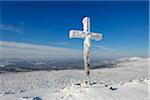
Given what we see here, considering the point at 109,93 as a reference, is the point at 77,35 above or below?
above

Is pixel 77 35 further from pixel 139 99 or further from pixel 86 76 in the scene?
pixel 139 99

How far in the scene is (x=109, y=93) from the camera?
12156 mm

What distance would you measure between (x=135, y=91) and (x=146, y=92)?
21.2 inches

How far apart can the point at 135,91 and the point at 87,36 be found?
3.78 metres

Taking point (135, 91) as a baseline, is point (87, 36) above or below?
above

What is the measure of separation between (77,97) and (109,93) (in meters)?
1.52

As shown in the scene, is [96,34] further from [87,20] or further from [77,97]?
[77,97]

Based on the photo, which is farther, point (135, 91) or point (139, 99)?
point (135, 91)

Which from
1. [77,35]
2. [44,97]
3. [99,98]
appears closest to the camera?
[99,98]

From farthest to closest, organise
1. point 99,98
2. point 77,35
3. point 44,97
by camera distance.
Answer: point 77,35 < point 44,97 < point 99,98

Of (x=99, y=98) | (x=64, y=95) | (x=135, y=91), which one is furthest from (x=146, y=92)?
(x=64, y=95)

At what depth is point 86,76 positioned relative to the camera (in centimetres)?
1421

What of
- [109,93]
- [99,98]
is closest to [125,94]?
[109,93]

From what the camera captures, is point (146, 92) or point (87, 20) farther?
point (87, 20)
